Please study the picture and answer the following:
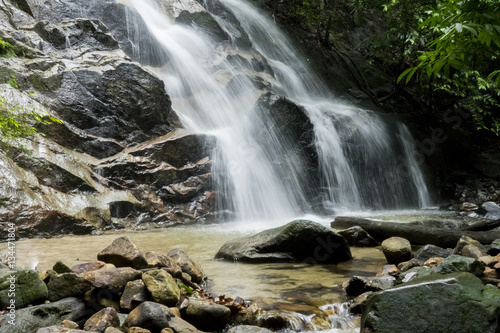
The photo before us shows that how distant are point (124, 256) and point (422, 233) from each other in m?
4.84

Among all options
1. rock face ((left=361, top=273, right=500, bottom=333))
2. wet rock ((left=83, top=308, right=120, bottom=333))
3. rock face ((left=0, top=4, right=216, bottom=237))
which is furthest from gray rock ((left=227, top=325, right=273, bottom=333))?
rock face ((left=0, top=4, right=216, bottom=237))

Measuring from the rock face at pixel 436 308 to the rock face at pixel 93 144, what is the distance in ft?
19.9

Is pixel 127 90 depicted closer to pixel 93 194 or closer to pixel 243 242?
pixel 93 194

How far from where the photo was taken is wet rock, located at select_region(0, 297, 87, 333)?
2.75m

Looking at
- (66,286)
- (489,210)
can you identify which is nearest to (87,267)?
(66,286)

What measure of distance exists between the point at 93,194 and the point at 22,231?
1.79 meters

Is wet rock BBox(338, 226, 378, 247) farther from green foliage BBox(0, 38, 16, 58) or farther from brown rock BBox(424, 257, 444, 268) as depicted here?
green foliage BBox(0, 38, 16, 58)

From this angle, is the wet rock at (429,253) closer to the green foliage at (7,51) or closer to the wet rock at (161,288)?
the wet rock at (161,288)

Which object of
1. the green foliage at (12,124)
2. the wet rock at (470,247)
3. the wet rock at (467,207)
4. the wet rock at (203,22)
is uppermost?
the wet rock at (203,22)

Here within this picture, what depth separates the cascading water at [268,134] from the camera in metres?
10.9

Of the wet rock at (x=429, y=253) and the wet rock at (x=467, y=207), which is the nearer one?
the wet rock at (x=429, y=253)

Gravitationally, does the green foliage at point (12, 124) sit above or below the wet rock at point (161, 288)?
above

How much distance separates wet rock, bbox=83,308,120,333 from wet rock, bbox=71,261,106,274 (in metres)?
0.74

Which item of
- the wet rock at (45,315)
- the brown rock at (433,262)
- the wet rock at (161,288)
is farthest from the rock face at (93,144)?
the brown rock at (433,262)
